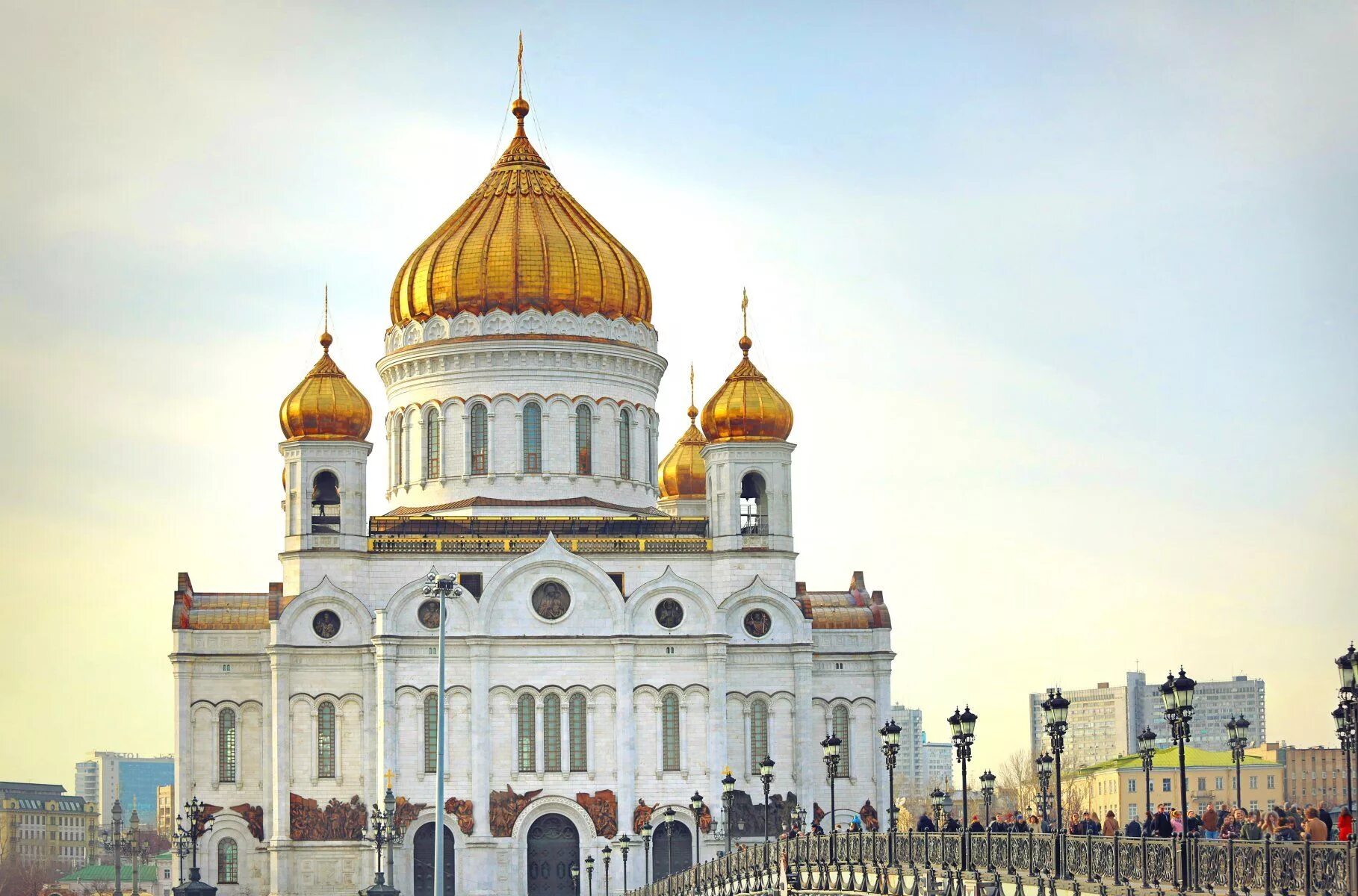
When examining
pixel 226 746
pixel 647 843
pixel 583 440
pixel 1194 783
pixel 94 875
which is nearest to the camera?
pixel 647 843

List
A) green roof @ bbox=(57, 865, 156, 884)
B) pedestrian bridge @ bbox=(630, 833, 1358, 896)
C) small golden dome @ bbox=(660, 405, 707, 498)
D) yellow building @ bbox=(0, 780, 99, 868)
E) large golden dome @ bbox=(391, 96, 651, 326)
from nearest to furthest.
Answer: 1. pedestrian bridge @ bbox=(630, 833, 1358, 896)
2. large golden dome @ bbox=(391, 96, 651, 326)
3. small golden dome @ bbox=(660, 405, 707, 498)
4. green roof @ bbox=(57, 865, 156, 884)
5. yellow building @ bbox=(0, 780, 99, 868)

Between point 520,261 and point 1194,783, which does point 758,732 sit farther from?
point 1194,783

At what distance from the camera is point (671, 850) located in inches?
2485

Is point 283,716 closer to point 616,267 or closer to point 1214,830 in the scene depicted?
point 616,267

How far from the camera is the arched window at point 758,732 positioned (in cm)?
6450

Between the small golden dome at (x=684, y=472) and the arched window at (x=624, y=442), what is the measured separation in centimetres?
749

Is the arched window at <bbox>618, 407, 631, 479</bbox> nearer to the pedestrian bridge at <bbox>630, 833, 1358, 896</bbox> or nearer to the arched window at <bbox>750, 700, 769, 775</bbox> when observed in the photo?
the arched window at <bbox>750, 700, 769, 775</bbox>

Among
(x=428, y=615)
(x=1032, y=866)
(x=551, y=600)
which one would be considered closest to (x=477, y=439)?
(x=551, y=600)

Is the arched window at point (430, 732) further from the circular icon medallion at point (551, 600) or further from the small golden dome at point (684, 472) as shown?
the small golden dome at point (684, 472)

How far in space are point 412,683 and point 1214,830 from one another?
3418 centimetres

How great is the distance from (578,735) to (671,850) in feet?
11.8

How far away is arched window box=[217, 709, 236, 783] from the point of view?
6341cm

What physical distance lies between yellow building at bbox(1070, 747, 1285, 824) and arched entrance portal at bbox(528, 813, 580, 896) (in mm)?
41097

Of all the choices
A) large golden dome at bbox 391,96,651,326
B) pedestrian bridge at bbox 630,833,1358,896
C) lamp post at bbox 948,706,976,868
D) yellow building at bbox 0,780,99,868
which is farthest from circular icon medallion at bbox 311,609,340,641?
yellow building at bbox 0,780,99,868
